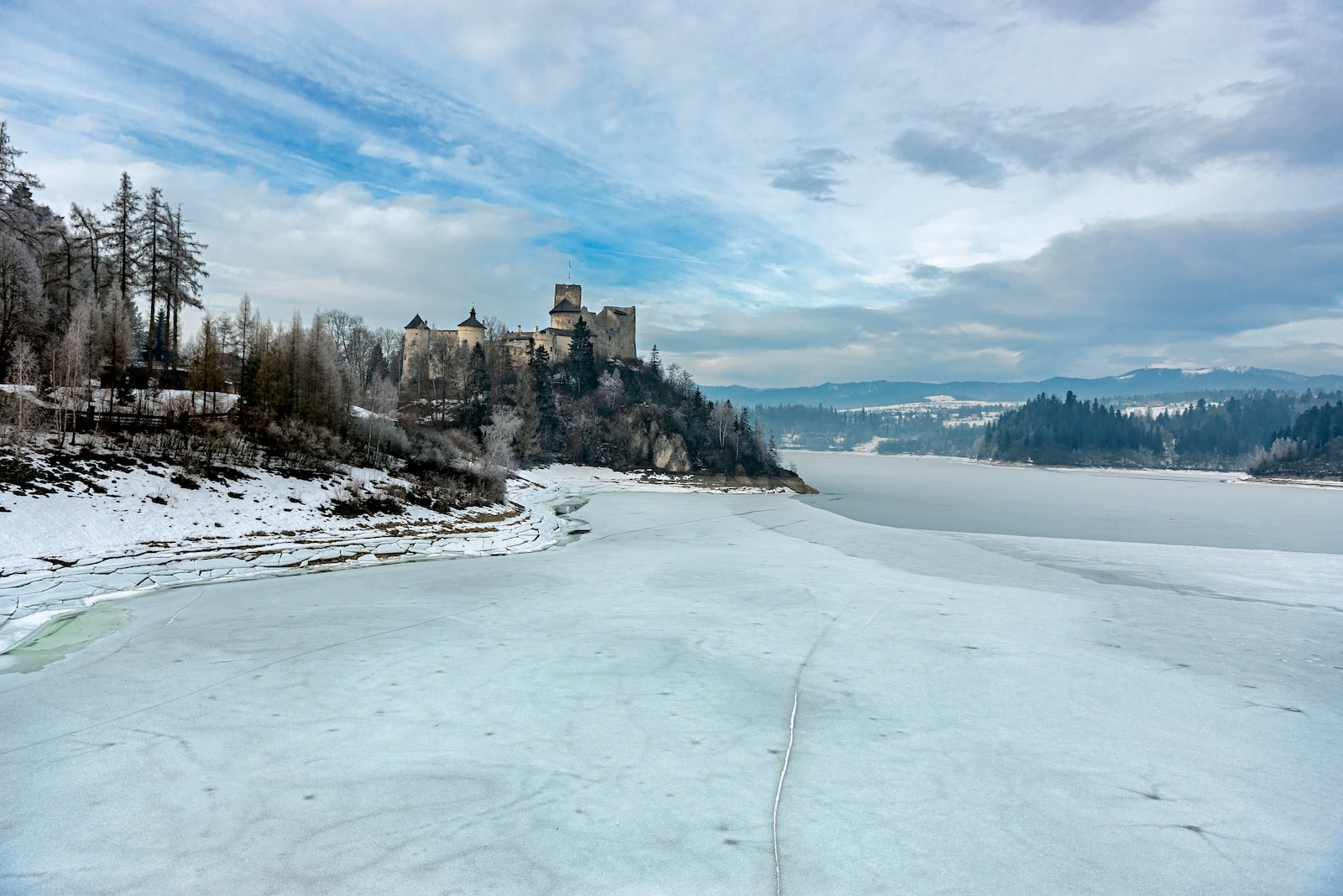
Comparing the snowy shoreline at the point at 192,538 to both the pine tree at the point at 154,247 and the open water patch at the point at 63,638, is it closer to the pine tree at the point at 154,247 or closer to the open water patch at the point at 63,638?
the open water patch at the point at 63,638

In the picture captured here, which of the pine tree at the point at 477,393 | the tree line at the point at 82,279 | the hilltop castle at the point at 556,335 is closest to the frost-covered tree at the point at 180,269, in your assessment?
the tree line at the point at 82,279

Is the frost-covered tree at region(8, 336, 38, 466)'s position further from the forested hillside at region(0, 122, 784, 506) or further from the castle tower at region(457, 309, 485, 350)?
the castle tower at region(457, 309, 485, 350)

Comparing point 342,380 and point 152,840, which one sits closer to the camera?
point 152,840

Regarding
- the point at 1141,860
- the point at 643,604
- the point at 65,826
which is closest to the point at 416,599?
the point at 643,604

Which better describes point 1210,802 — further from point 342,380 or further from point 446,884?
point 342,380

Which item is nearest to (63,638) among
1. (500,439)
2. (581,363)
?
(500,439)

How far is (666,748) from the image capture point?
22.3 ft

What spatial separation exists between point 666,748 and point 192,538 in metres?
17.8

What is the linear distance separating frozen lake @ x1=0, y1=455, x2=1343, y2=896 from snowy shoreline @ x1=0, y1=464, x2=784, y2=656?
60.6 inches

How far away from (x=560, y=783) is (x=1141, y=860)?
4.50 m

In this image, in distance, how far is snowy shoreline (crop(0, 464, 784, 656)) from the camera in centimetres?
1373

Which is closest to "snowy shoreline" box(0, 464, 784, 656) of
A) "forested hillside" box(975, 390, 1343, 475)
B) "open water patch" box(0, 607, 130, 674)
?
"open water patch" box(0, 607, 130, 674)

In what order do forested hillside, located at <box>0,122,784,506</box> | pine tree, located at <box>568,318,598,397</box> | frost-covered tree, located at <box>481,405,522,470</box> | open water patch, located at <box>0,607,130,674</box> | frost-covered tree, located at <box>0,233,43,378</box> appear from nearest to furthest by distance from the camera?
open water patch, located at <box>0,607,130,674</box> → forested hillside, located at <box>0,122,784,506</box> → frost-covered tree, located at <box>0,233,43,378</box> → frost-covered tree, located at <box>481,405,522,470</box> → pine tree, located at <box>568,318,598,397</box>

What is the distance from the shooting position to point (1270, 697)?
8883 mm
